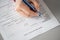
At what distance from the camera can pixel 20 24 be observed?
0.74 metres

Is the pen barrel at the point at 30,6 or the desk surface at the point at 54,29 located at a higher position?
the pen barrel at the point at 30,6

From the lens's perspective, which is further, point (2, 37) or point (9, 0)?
point (9, 0)

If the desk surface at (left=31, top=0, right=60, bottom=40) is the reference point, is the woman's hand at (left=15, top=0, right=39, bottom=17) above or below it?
above

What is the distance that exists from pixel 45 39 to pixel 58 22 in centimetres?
11

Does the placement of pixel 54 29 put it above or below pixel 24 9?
below

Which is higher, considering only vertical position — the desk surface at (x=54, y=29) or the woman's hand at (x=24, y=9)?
the woman's hand at (x=24, y=9)

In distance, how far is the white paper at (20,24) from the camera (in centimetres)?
71

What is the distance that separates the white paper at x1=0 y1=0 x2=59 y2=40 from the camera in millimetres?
709

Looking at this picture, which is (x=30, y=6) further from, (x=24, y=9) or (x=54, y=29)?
(x=54, y=29)

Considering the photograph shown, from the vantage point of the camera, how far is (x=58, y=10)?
2.65 ft

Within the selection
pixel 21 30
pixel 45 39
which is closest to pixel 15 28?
pixel 21 30

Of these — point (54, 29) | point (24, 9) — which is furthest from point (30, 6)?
point (54, 29)

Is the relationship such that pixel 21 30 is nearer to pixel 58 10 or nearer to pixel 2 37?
pixel 2 37

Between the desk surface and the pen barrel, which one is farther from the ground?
the pen barrel
